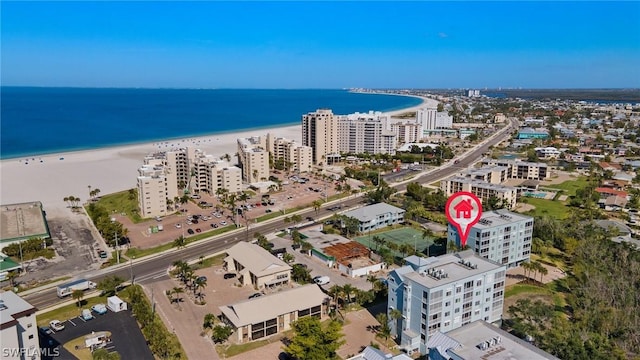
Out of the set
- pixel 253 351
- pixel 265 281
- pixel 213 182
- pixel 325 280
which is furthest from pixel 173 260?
pixel 213 182

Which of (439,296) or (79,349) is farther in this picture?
(79,349)

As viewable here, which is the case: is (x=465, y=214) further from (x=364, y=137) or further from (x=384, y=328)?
(x=364, y=137)

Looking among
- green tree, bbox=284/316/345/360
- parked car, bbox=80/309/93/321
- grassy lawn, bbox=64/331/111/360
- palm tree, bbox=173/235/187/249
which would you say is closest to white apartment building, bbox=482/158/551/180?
palm tree, bbox=173/235/187/249

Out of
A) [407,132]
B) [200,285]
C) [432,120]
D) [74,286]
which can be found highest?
[432,120]

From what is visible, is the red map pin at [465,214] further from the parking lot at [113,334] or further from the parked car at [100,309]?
the parked car at [100,309]

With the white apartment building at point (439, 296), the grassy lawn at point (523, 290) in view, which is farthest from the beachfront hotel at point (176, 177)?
the grassy lawn at point (523, 290)

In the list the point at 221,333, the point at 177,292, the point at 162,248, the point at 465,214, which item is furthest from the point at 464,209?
the point at 162,248
